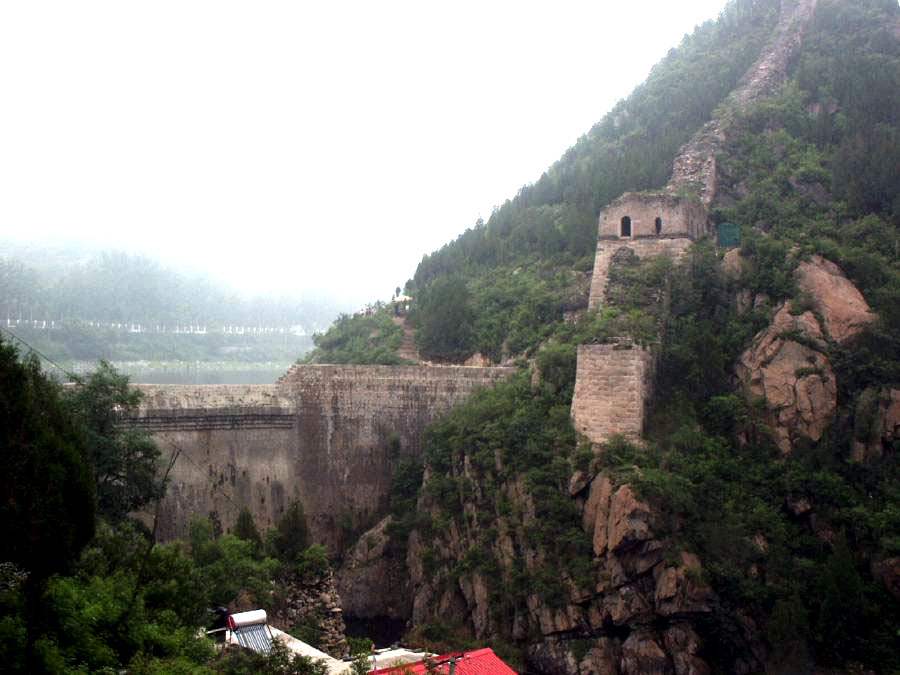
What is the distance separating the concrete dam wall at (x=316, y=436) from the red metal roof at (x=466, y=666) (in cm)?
1328

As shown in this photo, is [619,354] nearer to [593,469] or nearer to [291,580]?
[593,469]

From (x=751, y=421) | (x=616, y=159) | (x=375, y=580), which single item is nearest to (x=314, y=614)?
(x=375, y=580)

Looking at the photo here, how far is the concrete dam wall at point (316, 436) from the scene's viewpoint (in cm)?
2914

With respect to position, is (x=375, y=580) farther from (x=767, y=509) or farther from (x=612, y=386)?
(x=767, y=509)

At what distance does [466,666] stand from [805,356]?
14.3 metres

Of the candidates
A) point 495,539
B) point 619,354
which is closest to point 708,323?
point 619,354

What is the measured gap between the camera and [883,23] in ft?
151

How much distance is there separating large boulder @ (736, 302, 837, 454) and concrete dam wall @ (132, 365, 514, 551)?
7.70m

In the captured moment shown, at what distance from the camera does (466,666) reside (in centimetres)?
1688

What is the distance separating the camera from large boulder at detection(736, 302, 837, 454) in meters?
26.0

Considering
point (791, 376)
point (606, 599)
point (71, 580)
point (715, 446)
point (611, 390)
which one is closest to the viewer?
point (71, 580)

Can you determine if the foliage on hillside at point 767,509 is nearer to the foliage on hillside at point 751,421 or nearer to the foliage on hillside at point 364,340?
the foliage on hillside at point 751,421

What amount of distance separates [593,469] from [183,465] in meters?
11.4

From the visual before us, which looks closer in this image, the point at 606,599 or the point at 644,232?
the point at 606,599
